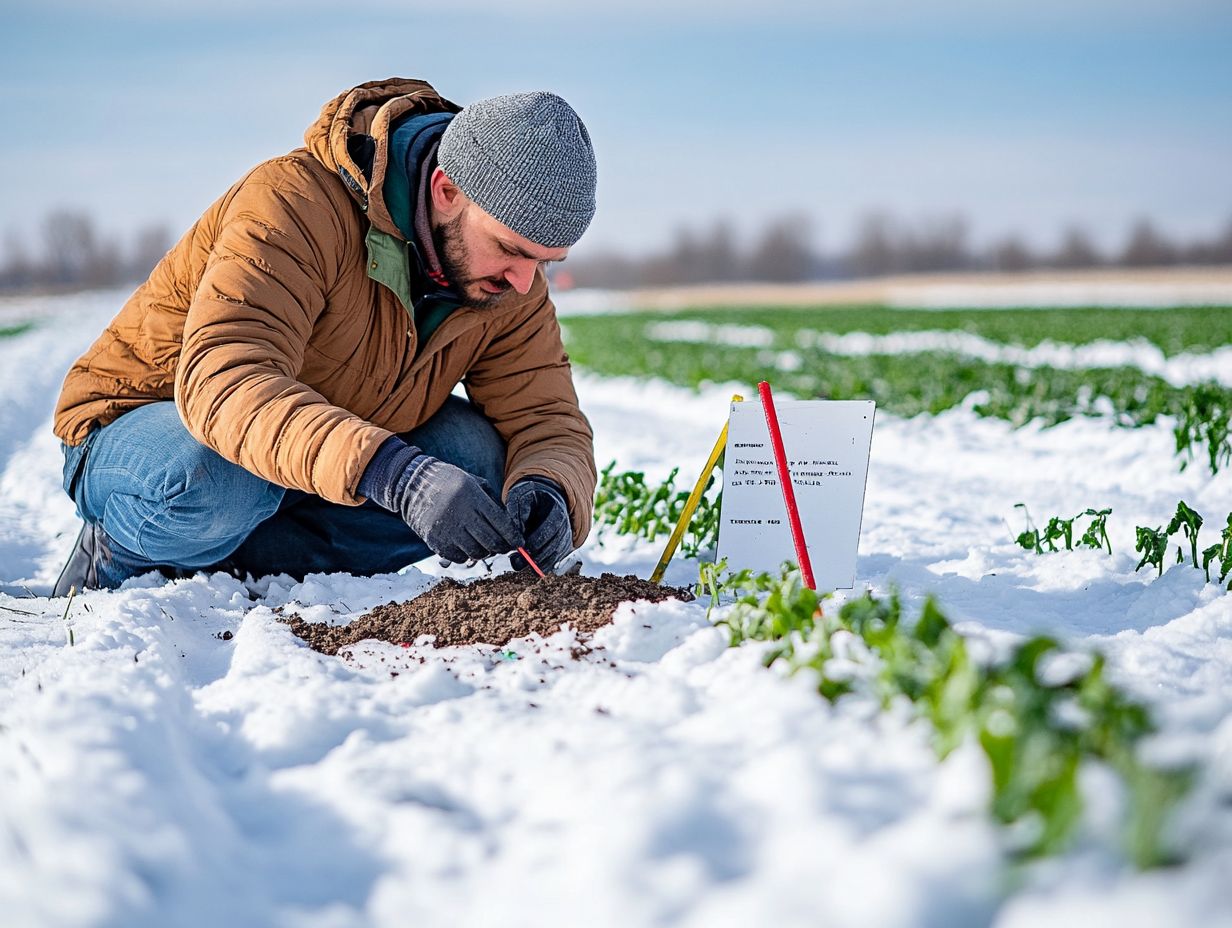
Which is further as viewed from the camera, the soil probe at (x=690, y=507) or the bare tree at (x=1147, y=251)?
the bare tree at (x=1147, y=251)

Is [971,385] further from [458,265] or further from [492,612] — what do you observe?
[492,612]

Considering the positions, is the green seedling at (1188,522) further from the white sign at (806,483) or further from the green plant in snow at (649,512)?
the green plant in snow at (649,512)

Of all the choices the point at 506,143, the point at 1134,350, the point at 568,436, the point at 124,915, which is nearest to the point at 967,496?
the point at 568,436

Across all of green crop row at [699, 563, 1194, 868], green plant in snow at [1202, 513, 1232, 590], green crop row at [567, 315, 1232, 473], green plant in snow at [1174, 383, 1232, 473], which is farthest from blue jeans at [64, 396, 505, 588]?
green crop row at [567, 315, 1232, 473]

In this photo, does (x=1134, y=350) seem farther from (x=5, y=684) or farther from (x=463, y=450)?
(x=5, y=684)

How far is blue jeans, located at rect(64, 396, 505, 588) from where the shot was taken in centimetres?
332

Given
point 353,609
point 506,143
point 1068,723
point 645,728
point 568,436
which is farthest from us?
point 568,436

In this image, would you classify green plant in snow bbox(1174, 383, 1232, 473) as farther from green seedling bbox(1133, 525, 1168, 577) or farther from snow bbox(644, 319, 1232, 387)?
green seedling bbox(1133, 525, 1168, 577)

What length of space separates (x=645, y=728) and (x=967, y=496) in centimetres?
387

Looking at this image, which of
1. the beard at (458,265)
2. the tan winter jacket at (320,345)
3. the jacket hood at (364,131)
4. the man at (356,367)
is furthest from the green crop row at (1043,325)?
the jacket hood at (364,131)

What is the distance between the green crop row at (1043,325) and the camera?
1427 cm

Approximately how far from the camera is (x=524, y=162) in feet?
9.73

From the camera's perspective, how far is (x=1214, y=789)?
146cm

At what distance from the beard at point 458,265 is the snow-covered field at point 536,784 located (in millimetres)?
1068
